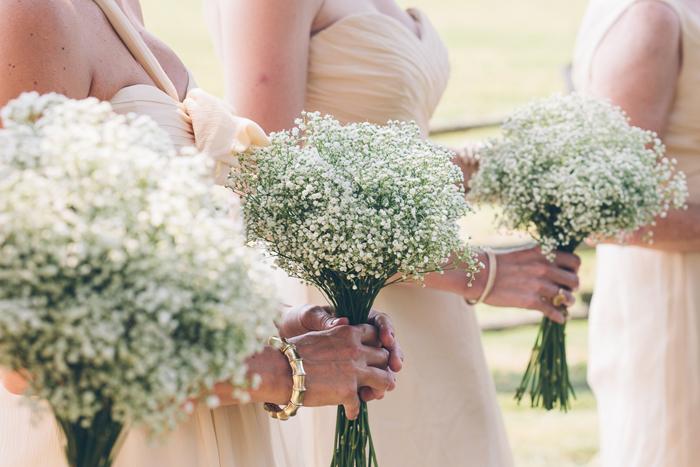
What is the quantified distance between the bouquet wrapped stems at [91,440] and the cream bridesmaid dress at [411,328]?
4.52 ft

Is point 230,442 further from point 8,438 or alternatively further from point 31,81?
point 31,81

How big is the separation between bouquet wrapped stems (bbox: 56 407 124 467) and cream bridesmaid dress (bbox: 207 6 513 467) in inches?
54.2

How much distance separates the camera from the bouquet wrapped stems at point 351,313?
2.52 metres

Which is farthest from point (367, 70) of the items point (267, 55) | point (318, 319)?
point (318, 319)

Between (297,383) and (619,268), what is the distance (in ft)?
7.39

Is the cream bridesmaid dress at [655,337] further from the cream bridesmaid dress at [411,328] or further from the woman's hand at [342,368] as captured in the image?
the woman's hand at [342,368]

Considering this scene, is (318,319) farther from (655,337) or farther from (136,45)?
(655,337)

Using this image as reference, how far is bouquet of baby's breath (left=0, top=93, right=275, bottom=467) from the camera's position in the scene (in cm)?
158

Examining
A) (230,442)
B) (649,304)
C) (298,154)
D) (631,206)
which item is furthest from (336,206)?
(649,304)

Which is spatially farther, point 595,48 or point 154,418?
point 595,48

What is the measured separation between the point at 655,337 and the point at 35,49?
9.15 ft

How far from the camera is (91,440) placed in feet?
5.79

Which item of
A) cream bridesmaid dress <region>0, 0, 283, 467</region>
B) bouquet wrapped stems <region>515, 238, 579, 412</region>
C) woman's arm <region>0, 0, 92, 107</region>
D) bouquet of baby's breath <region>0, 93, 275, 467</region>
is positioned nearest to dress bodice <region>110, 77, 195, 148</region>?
cream bridesmaid dress <region>0, 0, 283, 467</region>

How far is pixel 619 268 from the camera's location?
4.21 m
